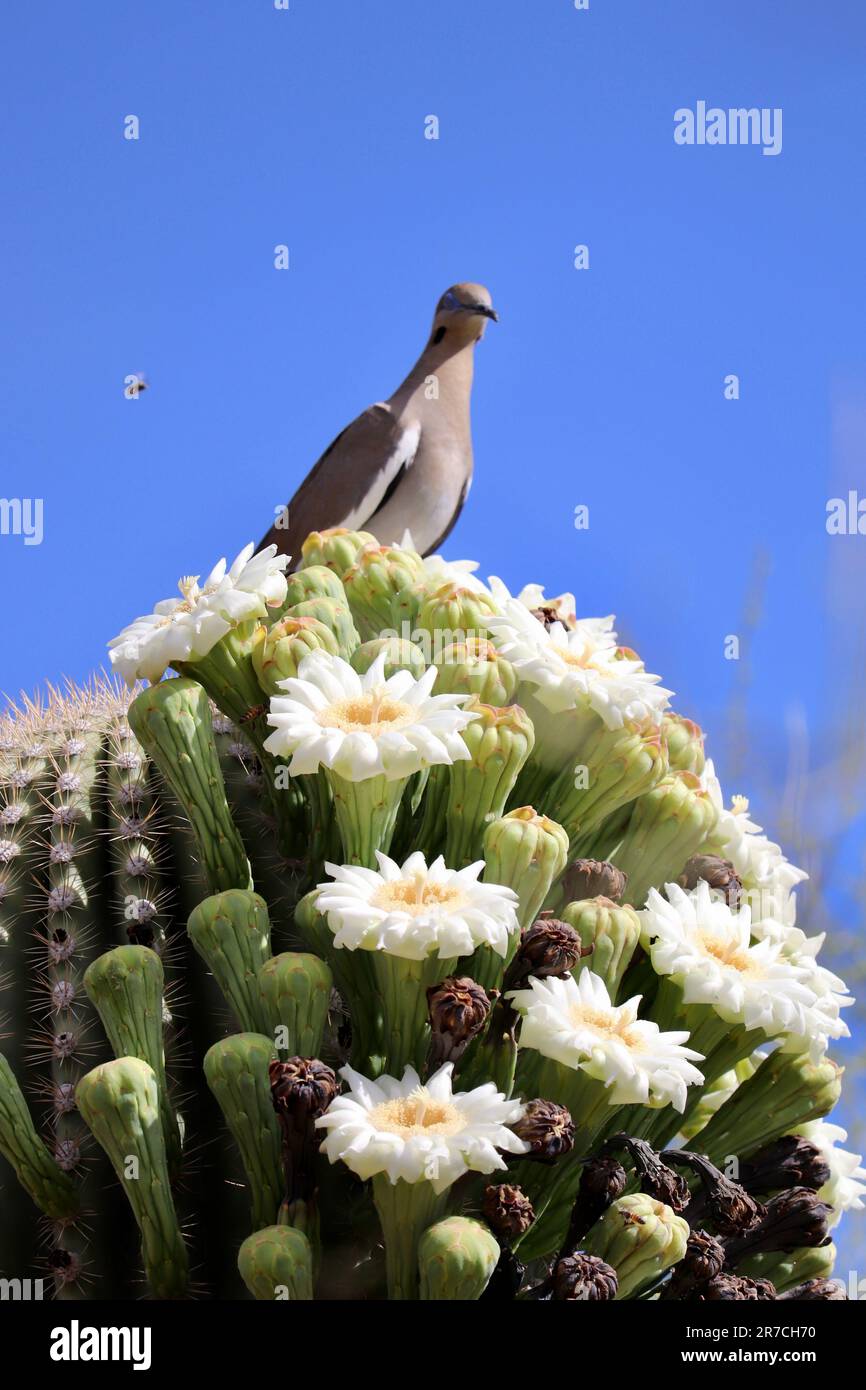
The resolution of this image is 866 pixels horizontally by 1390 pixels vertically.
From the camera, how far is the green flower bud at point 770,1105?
2.41 m

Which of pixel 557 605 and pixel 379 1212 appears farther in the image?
pixel 557 605

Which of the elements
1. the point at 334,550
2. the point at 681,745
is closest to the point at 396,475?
the point at 334,550

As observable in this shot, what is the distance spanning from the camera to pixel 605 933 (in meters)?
2.23

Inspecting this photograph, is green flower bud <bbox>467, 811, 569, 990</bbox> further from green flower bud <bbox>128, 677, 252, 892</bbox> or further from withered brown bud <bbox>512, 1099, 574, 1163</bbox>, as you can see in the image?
green flower bud <bbox>128, 677, 252, 892</bbox>

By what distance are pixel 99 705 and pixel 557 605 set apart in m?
1.05

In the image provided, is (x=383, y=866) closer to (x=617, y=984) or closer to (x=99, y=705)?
(x=617, y=984)

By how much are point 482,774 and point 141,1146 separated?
737 mm

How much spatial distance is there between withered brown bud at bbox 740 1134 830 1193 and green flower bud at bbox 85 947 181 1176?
94 centimetres

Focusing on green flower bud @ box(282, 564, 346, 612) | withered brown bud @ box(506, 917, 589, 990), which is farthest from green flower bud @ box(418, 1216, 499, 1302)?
green flower bud @ box(282, 564, 346, 612)

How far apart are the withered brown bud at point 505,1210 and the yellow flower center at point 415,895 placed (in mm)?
377

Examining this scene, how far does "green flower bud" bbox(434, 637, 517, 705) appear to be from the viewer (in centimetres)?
241

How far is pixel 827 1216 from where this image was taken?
7.61 feet

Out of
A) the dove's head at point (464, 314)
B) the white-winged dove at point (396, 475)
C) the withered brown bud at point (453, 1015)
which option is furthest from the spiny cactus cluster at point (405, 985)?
the dove's head at point (464, 314)
